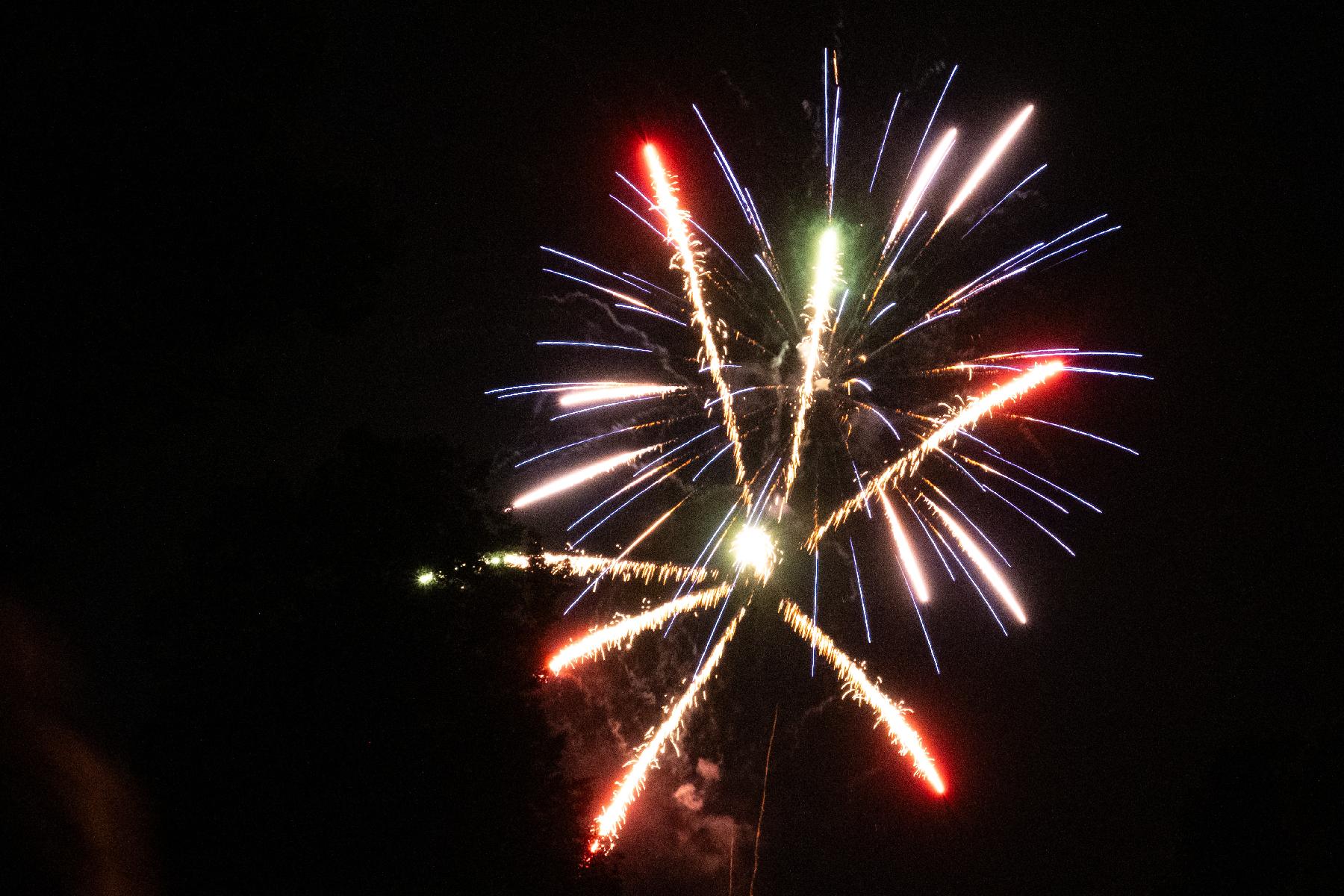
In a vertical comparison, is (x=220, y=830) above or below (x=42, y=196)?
below

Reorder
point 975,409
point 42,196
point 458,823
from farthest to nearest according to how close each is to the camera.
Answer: point 975,409
point 458,823
point 42,196

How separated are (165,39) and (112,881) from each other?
601 cm

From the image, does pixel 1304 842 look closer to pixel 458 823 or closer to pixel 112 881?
pixel 458 823

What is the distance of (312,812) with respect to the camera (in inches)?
256

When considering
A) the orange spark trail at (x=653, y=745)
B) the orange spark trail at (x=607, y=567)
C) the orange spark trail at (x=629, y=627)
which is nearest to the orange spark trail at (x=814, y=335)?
the orange spark trail at (x=607, y=567)

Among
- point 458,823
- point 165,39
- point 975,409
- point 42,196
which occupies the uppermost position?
point 165,39

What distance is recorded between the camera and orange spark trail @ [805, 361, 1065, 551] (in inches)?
383

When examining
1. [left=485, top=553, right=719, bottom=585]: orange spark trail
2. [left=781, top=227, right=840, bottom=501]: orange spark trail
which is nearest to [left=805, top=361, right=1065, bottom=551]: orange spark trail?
[left=781, top=227, right=840, bottom=501]: orange spark trail

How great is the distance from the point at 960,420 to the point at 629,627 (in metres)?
5.63

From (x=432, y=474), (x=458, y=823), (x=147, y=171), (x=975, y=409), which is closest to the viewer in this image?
(x=147, y=171)

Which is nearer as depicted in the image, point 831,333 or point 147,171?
point 147,171

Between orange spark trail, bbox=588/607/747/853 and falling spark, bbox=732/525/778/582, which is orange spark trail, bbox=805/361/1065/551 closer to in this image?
falling spark, bbox=732/525/778/582

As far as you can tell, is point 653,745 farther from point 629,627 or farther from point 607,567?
point 607,567

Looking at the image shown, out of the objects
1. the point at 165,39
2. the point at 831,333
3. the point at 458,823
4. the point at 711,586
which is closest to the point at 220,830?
the point at 458,823
